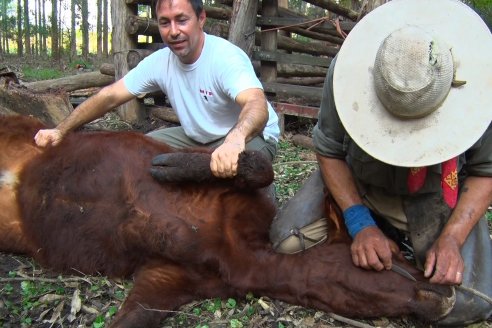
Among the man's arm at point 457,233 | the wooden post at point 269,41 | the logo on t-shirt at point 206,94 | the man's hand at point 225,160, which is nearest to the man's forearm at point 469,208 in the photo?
the man's arm at point 457,233

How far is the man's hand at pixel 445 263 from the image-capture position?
2396 millimetres

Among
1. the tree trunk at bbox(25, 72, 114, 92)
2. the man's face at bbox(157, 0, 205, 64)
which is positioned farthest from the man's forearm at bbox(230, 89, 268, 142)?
the tree trunk at bbox(25, 72, 114, 92)

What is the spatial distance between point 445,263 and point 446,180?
1.29 ft

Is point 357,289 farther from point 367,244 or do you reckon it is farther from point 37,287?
point 37,287

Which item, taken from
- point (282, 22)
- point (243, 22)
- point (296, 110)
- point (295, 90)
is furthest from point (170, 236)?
point (282, 22)

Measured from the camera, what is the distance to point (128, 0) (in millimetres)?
6434

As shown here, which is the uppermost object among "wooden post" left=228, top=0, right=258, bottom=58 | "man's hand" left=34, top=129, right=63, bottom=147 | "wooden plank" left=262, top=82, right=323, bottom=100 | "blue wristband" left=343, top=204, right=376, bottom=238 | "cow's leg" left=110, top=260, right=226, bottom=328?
"wooden post" left=228, top=0, right=258, bottom=58

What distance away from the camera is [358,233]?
2670 millimetres

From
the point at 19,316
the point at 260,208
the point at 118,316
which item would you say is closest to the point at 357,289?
the point at 260,208

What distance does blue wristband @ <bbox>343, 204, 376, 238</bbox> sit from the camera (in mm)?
2719

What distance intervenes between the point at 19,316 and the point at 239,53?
214 cm

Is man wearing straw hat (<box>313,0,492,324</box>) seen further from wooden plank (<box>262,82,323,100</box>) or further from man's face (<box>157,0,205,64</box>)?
wooden plank (<box>262,82,323,100</box>)

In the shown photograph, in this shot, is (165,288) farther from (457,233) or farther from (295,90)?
(295,90)

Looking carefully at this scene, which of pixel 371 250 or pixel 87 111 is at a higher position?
pixel 87 111
